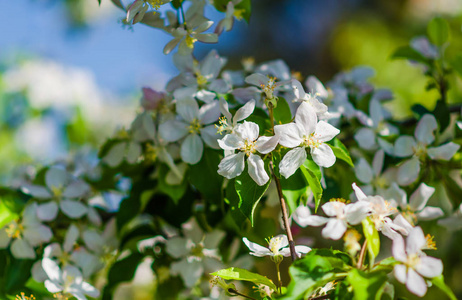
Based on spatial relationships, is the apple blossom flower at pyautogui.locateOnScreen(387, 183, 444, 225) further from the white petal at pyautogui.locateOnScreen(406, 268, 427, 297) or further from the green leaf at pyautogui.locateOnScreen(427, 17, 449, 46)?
the green leaf at pyautogui.locateOnScreen(427, 17, 449, 46)

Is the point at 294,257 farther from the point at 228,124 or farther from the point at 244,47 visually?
the point at 244,47

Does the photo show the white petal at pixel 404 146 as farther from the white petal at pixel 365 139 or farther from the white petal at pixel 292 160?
the white petal at pixel 292 160

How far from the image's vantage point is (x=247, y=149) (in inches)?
32.0

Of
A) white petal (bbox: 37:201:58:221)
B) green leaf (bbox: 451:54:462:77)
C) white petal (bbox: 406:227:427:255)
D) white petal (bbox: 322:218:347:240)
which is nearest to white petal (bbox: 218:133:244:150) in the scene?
white petal (bbox: 322:218:347:240)

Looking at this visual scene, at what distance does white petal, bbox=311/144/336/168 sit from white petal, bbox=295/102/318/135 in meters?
0.03

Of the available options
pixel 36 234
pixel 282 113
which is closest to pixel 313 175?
pixel 282 113

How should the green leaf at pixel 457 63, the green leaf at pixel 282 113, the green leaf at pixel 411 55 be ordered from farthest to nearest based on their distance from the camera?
1. the green leaf at pixel 411 55
2. the green leaf at pixel 457 63
3. the green leaf at pixel 282 113

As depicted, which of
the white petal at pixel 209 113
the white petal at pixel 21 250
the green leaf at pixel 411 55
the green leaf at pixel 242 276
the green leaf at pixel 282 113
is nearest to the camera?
the green leaf at pixel 242 276

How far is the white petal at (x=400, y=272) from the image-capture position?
0.67 meters

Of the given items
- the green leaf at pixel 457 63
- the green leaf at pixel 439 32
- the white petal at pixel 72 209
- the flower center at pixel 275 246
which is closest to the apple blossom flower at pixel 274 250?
the flower center at pixel 275 246

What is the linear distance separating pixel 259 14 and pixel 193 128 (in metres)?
5.91

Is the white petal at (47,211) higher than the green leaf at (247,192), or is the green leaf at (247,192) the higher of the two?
the green leaf at (247,192)

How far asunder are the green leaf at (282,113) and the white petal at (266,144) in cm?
8

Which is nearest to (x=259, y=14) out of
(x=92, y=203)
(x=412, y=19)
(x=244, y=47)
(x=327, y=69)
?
(x=244, y=47)
